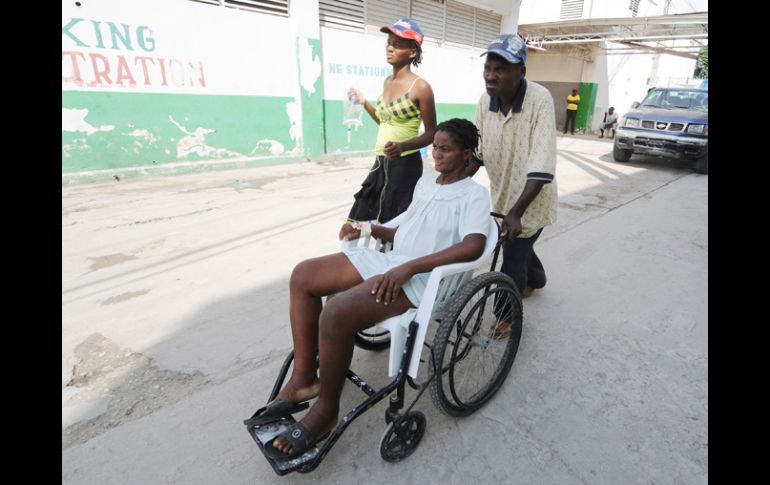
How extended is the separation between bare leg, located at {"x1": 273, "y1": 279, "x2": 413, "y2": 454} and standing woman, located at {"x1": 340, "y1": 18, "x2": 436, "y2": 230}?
1190mm

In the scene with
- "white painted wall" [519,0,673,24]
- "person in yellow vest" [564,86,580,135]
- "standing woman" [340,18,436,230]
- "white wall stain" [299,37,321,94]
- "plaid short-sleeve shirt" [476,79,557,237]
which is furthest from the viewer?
"person in yellow vest" [564,86,580,135]

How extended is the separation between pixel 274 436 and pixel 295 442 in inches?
4.0

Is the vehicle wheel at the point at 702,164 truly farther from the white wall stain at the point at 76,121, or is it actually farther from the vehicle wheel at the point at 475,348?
the white wall stain at the point at 76,121

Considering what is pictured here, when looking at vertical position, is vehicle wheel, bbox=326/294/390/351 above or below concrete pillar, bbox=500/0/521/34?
below

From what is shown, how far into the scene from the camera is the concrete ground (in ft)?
6.04

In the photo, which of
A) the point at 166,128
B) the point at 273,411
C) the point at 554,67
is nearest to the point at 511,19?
the point at 554,67

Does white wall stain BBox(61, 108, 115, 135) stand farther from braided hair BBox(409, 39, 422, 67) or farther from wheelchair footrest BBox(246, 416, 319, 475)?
wheelchair footrest BBox(246, 416, 319, 475)

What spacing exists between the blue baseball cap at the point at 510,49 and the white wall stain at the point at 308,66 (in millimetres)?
6603

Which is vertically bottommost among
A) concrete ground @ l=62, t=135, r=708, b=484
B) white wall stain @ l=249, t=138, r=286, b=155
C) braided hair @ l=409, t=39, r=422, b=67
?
concrete ground @ l=62, t=135, r=708, b=484

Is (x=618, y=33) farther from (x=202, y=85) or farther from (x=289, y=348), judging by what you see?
(x=289, y=348)

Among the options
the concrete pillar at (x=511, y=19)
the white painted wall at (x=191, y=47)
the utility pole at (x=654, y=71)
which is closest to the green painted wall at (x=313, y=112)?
the white painted wall at (x=191, y=47)

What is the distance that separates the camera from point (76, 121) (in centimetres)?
598

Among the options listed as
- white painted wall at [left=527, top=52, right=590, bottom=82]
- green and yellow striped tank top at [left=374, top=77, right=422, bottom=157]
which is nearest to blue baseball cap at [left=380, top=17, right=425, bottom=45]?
green and yellow striped tank top at [left=374, top=77, right=422, bottom=157]

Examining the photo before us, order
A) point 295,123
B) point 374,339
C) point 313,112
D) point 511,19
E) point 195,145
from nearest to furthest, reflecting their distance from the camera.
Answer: point 374,339
point 195,145
point 295,123
point 313,112
point 511,19
